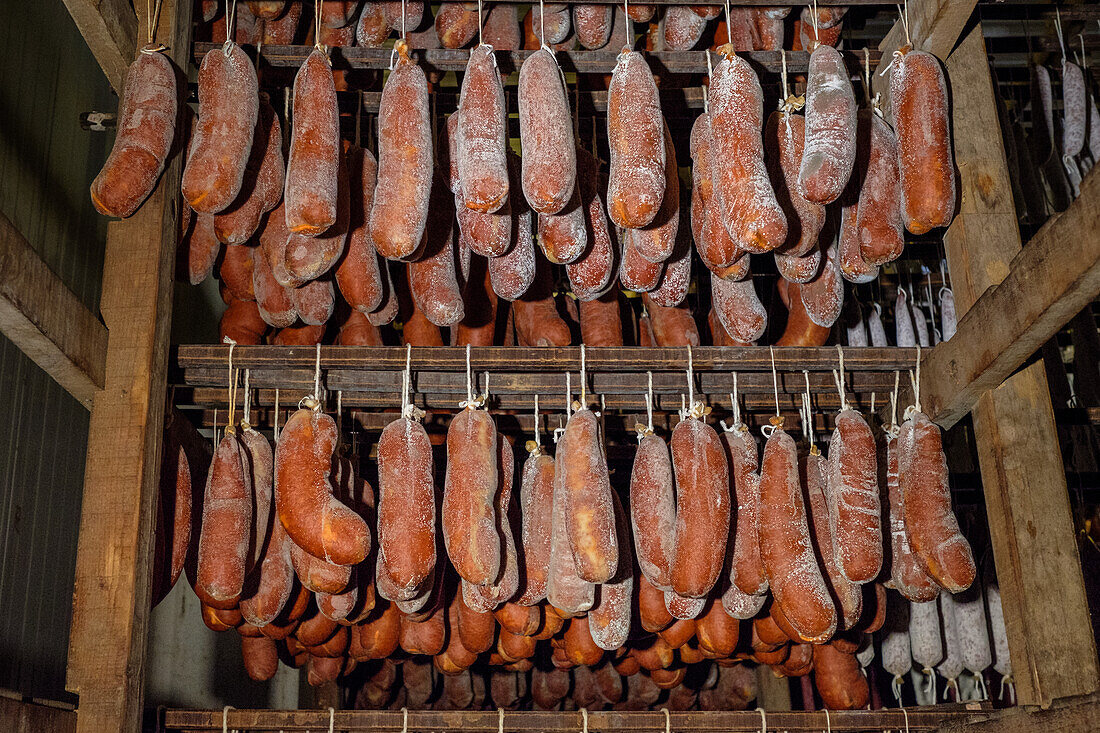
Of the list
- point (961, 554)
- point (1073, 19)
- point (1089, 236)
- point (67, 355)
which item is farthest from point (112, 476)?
point (1073, 19)

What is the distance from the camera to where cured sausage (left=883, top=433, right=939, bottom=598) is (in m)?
3.20

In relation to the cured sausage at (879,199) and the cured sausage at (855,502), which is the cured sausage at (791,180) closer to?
the cured sausage at (879,199)

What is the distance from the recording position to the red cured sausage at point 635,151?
2785 mm

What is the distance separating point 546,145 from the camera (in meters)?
2.82

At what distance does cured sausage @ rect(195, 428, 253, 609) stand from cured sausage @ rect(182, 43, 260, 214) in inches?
31.2

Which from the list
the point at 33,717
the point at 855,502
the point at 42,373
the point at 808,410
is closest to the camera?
the point at 33,717

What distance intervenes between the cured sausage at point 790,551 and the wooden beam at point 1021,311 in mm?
564

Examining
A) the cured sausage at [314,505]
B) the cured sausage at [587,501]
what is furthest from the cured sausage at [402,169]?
the cured sausage at [587,501]

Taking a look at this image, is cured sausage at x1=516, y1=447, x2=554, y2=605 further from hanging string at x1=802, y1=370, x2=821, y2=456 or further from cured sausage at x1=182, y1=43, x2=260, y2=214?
cured sausage at x1=182, y1=43, x2=260, y2=214

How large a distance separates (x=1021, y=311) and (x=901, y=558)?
3.19 ft

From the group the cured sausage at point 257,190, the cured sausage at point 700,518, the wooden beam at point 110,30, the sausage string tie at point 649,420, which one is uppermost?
the wooden beam at point 110,30

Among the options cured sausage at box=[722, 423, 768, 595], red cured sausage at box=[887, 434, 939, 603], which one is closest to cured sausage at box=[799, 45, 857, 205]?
cured sausage at box=[722, 423, 768, 595]

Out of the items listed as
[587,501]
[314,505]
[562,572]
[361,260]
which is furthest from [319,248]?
[562,572]

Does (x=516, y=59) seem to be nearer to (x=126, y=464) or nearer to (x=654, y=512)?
(x=654, y=512)
